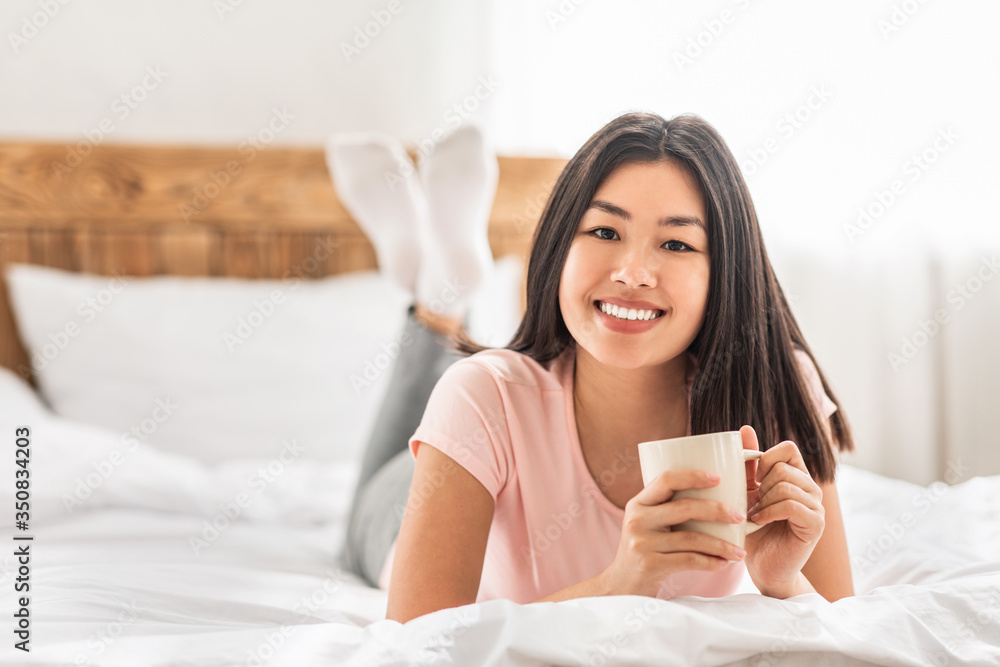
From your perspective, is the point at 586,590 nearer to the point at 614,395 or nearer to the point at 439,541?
the point at 439,541

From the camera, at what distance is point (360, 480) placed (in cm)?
143

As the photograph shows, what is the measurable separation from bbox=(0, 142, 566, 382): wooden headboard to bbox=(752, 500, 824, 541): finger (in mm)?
1426

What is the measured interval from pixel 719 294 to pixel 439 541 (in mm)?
390

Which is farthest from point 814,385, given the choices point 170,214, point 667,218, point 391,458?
point 170,214

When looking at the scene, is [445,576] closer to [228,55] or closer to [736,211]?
[736,211]

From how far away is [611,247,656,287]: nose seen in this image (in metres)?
0.84

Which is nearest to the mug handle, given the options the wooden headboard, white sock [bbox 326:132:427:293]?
white sock [bbox 326:132:427:293]

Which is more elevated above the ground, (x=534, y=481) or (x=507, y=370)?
(x=507, y=370)

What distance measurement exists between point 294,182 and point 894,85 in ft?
4.60

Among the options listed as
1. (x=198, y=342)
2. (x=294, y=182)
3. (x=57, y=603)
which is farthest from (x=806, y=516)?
(x=294, y=182)

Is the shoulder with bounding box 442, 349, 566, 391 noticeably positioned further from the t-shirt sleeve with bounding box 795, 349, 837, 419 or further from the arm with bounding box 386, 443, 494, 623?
the t-shirt sleeve with bounding box 795, 349, 837, 419

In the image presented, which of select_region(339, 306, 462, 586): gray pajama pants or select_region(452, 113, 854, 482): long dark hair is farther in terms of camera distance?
select_region(339, 306, 462, 586): gray pajama pants

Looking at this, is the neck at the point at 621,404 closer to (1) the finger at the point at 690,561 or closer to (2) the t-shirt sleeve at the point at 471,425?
(2) the t-shirt sleeve at the point at 471,425

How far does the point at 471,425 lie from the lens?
91 cm
